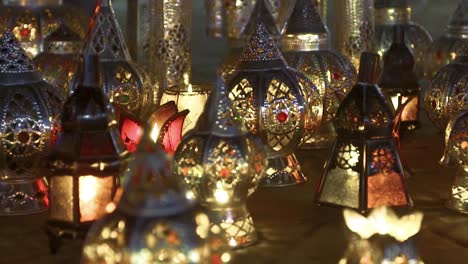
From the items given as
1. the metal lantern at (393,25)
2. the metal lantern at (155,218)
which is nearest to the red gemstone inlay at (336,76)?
the metal lantern at (393,25)

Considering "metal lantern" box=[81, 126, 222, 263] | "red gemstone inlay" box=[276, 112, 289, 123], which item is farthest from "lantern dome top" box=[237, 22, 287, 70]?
"metal lantern" box=[81, 126, 222, 263]

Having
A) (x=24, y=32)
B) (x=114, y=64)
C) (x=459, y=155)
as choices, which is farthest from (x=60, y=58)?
(x=459, y=155)

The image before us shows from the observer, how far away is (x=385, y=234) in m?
1.71

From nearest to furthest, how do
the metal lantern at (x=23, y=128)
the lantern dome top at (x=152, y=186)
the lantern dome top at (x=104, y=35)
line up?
the lantern dome top at (x=152, y=186) → the metal lantern at (x=23, y=128) → the lantern dome top at (x=104, y=35)

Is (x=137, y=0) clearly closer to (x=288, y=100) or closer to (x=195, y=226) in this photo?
(x=288, y=100)

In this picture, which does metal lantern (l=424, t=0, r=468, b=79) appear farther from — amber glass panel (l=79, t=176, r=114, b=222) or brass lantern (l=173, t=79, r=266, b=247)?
amber glass panel (l=79, t=176, r=114, b=222)

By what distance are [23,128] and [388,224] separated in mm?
823

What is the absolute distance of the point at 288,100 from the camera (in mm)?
2346

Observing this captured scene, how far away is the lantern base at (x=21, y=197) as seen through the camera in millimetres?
2176

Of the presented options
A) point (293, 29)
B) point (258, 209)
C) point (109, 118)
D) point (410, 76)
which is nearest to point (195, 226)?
point (109, 118)

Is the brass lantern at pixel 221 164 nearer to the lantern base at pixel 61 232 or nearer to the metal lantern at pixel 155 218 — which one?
the lantern base at pixel 61 232

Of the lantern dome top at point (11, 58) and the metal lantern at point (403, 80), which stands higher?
the lantern dome top at point (11, 58)

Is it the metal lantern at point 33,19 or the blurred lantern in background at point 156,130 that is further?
the metal lantern at point 33,19

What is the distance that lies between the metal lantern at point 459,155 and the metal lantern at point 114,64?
0.84 metres
